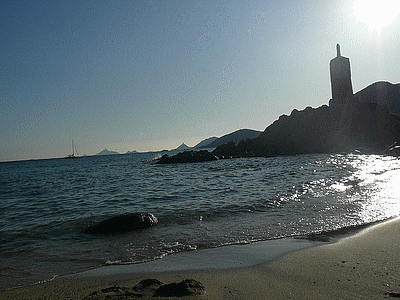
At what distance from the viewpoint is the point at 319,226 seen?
8.31m

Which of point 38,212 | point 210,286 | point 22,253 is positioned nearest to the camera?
point 210,286

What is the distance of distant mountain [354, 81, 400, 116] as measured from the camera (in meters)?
137

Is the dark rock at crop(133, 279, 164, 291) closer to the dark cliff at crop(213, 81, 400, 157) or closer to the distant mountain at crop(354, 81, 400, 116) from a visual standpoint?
the dark cliff at crop(213, 81, 400, 157)

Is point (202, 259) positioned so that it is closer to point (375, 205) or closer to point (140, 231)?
point (140, 231)

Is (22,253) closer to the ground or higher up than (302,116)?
closer to the ground

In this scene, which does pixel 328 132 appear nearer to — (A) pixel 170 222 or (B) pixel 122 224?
(A) pixel 170 222

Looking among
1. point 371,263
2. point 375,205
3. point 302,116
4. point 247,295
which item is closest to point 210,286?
point 247,295

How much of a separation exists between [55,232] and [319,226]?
7319mm

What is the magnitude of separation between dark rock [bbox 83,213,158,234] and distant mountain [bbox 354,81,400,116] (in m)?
147

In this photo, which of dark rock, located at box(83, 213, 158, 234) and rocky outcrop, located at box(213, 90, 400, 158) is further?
rocky outcrop, located at box(213, 90, 400, 158)

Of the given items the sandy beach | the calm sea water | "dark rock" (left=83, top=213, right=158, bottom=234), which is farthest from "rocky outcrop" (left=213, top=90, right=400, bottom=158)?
the sandy beach

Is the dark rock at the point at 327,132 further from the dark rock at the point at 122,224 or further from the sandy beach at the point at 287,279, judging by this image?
the sandy beach at the point at 287,279

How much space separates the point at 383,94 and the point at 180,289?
158962 mm

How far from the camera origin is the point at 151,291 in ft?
14.5
